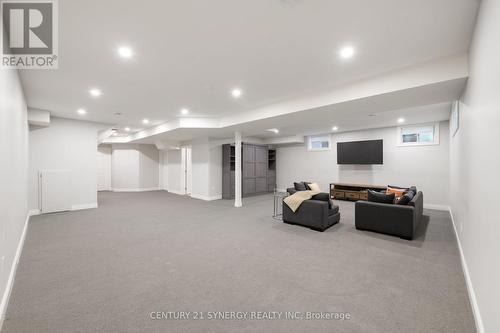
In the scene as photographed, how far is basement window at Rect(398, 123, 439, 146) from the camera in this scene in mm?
6448

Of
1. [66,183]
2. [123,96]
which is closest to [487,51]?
[123,96]

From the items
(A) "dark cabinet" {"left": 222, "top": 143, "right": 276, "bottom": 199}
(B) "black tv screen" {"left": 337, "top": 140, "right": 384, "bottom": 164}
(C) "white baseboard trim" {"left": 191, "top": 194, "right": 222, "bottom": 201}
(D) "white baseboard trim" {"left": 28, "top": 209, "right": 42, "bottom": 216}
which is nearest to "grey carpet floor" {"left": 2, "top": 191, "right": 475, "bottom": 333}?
(D) "white baseboard trim" {"left": 28, "top": 209, "right": 42, "bottom": 216}

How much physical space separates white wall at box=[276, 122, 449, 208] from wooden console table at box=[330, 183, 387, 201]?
1.08ft

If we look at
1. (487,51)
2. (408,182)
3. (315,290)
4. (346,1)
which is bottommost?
(315,290)

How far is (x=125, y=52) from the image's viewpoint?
2654 mm

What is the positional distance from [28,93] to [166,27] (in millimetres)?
3978

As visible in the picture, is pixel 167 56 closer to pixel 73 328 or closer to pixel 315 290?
pixel 73 328

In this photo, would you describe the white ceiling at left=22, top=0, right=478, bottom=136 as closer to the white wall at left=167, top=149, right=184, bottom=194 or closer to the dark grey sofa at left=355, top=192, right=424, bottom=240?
the dark grey sofa at left=355, top=192, right=424, bottom=240

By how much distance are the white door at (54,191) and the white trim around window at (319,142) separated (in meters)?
8.70

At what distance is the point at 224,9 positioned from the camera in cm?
193

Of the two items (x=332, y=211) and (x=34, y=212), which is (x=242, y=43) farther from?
(x=34, y=212)

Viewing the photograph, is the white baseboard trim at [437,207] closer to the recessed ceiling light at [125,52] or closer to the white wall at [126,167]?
the recessed ceiling light at [125,52]

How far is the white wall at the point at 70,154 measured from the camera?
572cm

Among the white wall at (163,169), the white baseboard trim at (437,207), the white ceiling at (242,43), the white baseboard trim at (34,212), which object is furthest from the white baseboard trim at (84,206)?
the white baseboard trim at (437,207)
